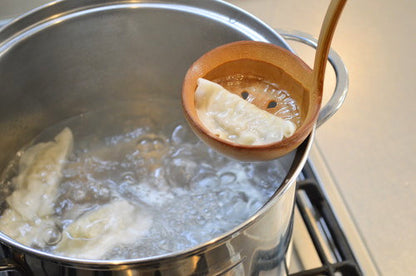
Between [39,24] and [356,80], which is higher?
[39,24]

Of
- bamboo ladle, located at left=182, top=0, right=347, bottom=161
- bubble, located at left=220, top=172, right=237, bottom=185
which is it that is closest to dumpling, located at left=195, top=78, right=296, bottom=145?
bamboo ladle, located at left=182, top=0, right=347, bottom=161

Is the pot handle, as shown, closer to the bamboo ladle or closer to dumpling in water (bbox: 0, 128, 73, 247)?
the bamboo ladle

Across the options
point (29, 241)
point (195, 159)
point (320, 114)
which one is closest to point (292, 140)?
point (320, 114)

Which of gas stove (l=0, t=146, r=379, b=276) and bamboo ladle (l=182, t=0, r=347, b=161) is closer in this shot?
bamboo ladle (l=182, t=0, r=347, b=161)

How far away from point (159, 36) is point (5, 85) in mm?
310

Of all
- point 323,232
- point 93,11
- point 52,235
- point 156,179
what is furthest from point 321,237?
point 93,11

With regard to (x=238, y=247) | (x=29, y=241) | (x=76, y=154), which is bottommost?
(x=238, y=247)

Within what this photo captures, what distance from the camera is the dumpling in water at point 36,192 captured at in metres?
0.82

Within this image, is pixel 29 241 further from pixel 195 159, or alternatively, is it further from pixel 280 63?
pixel 280 63

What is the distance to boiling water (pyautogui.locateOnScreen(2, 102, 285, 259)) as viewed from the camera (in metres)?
0.81

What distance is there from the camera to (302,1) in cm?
118

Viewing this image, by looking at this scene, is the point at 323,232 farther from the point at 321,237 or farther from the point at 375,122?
the point at 375,122

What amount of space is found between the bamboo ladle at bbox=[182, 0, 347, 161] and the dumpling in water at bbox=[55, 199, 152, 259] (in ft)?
0.83

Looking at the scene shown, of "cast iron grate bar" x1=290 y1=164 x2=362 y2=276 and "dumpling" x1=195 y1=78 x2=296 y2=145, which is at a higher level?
"dumpling" x1=195 y1=78 x2=296 y2=145
